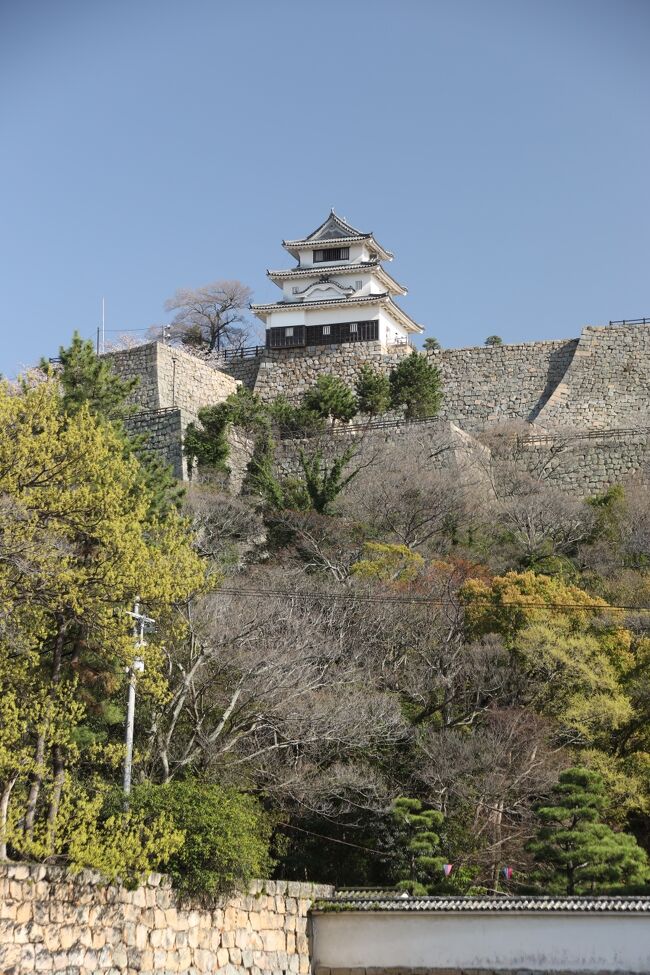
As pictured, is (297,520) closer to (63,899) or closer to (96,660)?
(96,660)

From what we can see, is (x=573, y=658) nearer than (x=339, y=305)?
Yes

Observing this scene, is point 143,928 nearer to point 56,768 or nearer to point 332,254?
point 56,768

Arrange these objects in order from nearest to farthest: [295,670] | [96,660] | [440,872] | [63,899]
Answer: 1. [63,899]
2. [96,660]
3. [440,872]
4. [295,670]

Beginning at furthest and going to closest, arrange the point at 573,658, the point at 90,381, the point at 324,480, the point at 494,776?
the point at 324,480
the point at 90,381
the point at 573,658
the point at 494,776

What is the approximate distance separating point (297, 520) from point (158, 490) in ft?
17.5

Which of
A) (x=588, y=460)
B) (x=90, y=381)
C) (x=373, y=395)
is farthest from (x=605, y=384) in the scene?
(x=90, y=381)

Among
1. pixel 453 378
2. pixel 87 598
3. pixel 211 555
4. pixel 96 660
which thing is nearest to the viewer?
pixel 87 598

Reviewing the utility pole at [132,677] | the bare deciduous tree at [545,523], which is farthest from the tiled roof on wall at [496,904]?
the bare deciduous tree at [545,523]

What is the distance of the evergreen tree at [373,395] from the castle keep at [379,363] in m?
2.47

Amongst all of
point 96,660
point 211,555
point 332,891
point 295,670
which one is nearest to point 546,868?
point 332,891

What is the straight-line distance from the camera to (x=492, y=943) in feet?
50.7

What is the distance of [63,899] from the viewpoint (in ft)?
43.5

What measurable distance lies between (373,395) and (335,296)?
6510 millimetres

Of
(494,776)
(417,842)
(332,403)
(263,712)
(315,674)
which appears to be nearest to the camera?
(417,842)
